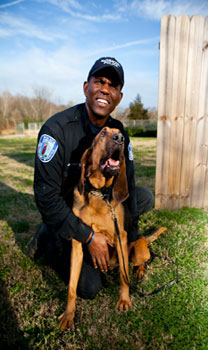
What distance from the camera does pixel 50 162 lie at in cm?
228

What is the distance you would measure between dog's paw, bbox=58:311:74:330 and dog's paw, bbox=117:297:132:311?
1.46 ft

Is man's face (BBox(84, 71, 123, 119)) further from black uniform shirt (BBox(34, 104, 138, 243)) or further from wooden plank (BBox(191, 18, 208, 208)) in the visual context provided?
wooden plank (BBox(191, 18, 208, 208))

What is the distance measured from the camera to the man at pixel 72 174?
219 cm

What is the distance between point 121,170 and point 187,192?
2.49 metres

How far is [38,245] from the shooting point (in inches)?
111

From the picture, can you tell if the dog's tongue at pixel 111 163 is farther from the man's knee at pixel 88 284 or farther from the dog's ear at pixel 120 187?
the man's knee at pixel 88 284

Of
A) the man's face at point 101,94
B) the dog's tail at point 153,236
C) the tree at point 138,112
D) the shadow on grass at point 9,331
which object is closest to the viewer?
the shadow on grass at point 9,331

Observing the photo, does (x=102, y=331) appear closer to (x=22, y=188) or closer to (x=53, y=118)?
(x=53, y=118)

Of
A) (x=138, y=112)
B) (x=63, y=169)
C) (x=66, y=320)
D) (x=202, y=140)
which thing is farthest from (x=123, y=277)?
(x=138, y=112)

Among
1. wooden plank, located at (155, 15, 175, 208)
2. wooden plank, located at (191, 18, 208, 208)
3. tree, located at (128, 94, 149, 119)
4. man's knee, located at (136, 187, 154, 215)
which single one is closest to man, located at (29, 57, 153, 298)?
man's knee, located at (136, 187, 154, 215)

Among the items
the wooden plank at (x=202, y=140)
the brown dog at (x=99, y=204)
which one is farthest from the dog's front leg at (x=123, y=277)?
the wooden plank at (x=202, y=140)

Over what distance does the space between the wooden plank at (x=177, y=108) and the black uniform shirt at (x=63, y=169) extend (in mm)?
1586

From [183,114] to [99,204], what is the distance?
2.58m

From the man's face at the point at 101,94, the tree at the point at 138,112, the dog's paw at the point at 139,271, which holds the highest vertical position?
the tree at the point at 138,112
